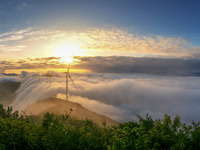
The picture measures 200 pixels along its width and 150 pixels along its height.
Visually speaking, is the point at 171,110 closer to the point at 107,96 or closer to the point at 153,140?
the point at 107,96

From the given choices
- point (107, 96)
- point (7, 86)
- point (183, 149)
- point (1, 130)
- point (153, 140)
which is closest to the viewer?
point (183, 149)

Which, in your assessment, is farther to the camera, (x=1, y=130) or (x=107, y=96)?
(x=107, y=96)

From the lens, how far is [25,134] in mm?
8680

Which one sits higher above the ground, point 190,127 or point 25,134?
point 190,127

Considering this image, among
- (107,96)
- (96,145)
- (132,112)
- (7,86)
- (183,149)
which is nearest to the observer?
(183,149)

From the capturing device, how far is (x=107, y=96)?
7225cm

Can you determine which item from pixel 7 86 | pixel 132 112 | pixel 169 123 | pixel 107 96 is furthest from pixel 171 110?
pixel 7 86

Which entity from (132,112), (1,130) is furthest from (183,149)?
(132,112)

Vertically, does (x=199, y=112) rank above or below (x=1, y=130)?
below

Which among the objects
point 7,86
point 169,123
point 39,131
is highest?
point 169,123

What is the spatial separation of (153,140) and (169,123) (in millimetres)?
2048

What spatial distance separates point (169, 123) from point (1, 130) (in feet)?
32.3

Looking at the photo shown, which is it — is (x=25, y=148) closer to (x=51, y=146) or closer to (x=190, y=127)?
(x=51, y=146)

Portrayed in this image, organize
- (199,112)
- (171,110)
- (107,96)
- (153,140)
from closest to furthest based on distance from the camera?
(153,140) < (199,112) < (171,110) < (107,96)
